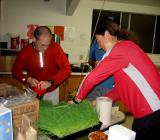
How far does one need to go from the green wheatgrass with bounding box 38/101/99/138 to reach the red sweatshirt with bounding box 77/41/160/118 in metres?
0.17

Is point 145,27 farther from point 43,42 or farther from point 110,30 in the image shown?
point 110,30

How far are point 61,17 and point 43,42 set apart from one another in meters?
1.81

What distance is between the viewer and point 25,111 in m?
1.07

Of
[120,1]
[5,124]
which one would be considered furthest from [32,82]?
[120,1]

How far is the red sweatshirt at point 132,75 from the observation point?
1.41 meters

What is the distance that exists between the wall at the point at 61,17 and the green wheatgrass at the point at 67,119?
106 inches

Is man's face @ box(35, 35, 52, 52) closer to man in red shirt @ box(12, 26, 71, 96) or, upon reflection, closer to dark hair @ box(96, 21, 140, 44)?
man in red shirt @ box(12, 26, 71, 96)

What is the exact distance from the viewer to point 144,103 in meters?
1.46

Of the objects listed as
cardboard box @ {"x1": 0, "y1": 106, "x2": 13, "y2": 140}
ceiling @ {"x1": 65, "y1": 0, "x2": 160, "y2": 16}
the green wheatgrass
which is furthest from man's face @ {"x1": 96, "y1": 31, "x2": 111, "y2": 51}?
ceiling @ {"x1": 65, "y1": 0, "x2": 160, "y2": 16}

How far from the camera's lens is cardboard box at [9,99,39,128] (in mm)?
1042

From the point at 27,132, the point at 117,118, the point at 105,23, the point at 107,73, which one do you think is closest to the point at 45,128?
the point at 27,132

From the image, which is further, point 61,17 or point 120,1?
point 120,1

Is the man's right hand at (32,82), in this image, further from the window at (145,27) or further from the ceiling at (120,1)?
the window at (145,27)

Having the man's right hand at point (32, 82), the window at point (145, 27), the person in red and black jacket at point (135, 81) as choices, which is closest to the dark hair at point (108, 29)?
the person in red and black jacket at point (135, 81)
